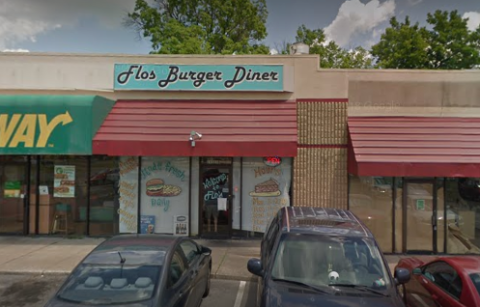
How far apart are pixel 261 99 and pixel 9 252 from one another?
7919 millimetres

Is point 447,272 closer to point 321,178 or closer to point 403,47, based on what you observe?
point 321,178

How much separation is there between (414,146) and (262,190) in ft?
14.0

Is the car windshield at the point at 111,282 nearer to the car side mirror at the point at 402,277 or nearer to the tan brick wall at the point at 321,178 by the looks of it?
the car side mirror at the point at 402,277


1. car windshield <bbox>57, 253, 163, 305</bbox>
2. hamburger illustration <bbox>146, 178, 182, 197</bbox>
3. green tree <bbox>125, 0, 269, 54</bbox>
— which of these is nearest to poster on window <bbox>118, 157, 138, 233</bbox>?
hamburger illustration <bbox>146, 178, 182, 197</bbox>

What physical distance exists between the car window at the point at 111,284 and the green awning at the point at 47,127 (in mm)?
5453

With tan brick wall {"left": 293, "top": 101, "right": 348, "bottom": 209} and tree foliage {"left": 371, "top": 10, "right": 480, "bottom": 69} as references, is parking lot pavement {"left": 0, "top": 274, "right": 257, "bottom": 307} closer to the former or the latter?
tan brick wall {"left": 293, "top": 101, "right": 348, "bottom": 209}

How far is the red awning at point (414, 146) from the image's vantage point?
8258mm

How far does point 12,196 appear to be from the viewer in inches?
402

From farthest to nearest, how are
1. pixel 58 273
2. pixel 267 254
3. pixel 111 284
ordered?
pixel 58 273 < pixel 267 254 < pixel 111 284

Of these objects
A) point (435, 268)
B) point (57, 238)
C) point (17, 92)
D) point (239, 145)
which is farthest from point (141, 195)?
point (435, 268)

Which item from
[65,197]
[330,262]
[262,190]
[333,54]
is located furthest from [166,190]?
[333,54]

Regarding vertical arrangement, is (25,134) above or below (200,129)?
below

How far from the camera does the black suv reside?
3613 millimetres

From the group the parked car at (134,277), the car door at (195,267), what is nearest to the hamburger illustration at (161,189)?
the car door at (195,267)
